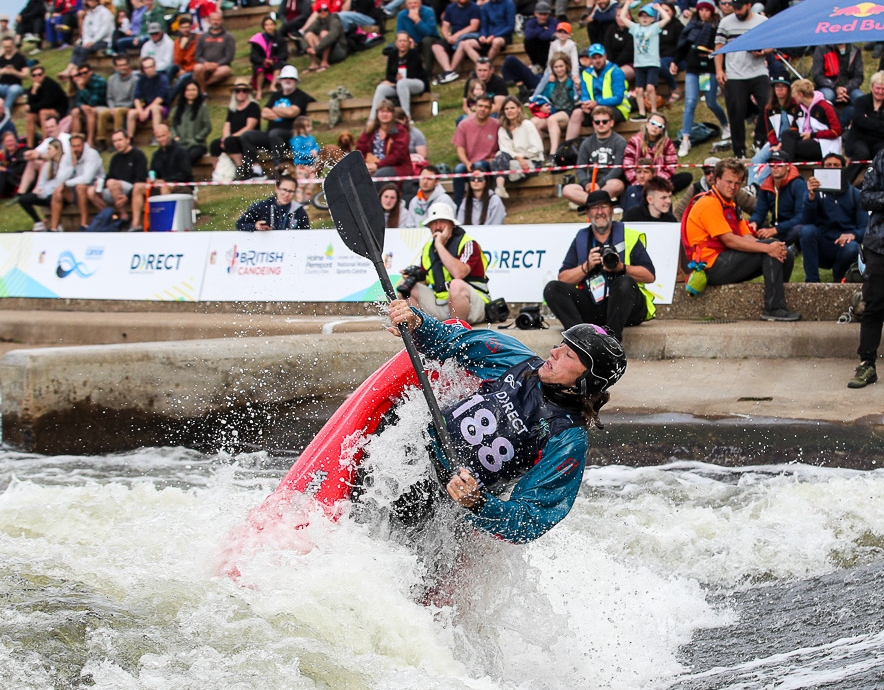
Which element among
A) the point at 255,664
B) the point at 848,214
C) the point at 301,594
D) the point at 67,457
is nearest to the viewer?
the point at 255,664

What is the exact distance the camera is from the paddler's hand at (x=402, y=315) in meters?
4.83

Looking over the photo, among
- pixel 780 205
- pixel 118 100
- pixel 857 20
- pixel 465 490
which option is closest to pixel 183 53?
pixel 118 100

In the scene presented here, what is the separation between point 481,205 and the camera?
11.2 meters

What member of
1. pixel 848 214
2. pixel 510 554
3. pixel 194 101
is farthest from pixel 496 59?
pixel 510 554

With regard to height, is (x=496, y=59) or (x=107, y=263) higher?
(x=496, y=59)

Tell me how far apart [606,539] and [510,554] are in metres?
1.42

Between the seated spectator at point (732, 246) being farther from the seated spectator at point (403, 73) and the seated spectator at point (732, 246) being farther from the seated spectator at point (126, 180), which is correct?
the seated spectator at point (126, 180)

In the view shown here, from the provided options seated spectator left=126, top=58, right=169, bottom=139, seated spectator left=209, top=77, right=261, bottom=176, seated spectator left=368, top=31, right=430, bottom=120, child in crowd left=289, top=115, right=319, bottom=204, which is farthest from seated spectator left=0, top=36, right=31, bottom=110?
child in crowd left=289, top=115, right=319, bottom=204

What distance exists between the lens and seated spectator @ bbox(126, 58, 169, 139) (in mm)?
17031

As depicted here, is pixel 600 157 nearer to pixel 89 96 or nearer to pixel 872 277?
pixel 872 277

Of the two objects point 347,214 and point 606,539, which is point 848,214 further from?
point 347,214

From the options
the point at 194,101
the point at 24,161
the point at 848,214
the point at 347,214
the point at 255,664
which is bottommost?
the point at 24,161

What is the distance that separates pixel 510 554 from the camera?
16.8ft

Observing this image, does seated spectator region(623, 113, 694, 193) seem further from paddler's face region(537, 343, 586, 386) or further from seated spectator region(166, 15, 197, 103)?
seated spectator region(166, 15, 197, 103)
